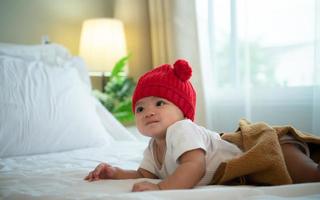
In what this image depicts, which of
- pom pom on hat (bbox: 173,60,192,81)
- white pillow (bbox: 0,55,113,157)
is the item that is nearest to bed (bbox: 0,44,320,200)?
white pillow (bbox: 0,55,113,157)

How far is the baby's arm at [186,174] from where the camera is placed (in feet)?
2.37

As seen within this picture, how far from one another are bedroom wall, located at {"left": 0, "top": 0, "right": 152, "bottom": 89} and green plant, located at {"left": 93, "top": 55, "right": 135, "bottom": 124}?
0.91 ft

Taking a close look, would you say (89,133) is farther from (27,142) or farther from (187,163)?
(187,163)

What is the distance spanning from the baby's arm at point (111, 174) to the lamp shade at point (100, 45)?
1448 mm

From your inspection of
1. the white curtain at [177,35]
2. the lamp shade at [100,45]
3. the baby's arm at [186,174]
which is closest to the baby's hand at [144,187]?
the baby's arm at [186,174]

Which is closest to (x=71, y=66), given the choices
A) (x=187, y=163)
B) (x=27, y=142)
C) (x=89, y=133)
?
(x=89, y=133)

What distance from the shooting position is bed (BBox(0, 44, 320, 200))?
827 millimetres

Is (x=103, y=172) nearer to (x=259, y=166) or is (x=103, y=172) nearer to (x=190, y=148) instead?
(x=190, y=148)

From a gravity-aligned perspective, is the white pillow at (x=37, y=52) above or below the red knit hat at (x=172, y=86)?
above

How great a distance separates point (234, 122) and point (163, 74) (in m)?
1.27

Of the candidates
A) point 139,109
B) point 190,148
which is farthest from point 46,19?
point 190,148

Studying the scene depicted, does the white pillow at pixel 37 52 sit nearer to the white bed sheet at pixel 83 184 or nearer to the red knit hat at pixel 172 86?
the white bed sheet at pixel 83 184

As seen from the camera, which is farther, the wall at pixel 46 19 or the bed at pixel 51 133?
the wall at pixel 46 19

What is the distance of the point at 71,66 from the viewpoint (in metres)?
1.83
